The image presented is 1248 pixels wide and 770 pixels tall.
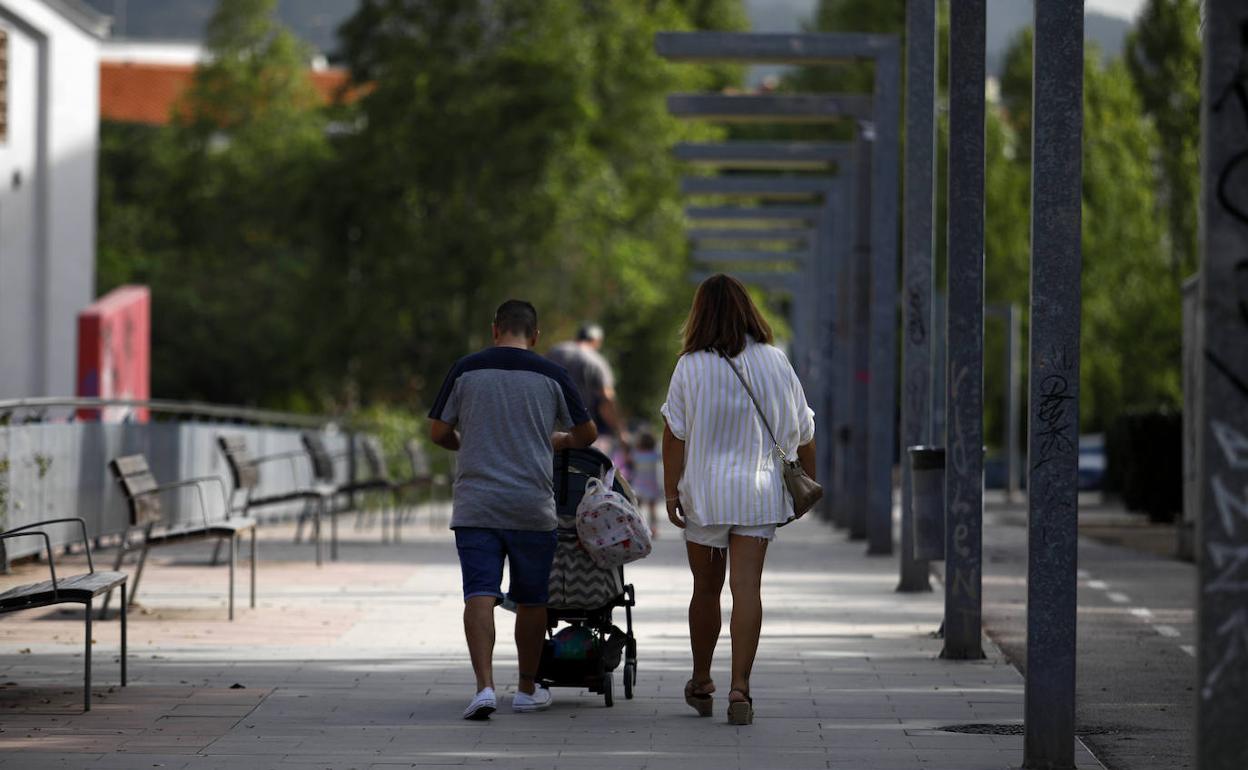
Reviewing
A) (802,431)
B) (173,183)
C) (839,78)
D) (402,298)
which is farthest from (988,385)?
(802,431)

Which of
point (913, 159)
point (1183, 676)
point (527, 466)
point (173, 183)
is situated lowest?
point (1183, 676)

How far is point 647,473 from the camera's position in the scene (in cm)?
2773

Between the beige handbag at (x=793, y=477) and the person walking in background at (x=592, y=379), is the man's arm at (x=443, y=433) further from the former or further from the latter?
the person walking in background at (x=592, y=379)

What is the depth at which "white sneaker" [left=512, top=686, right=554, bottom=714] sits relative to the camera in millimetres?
8695

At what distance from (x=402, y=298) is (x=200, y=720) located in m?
38.5

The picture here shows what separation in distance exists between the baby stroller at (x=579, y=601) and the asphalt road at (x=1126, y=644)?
6.56 ft

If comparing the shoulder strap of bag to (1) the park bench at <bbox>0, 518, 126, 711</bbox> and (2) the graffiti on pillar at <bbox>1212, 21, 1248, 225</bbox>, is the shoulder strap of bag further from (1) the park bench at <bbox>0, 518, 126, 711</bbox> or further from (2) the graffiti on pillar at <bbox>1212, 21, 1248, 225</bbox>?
(2) the graffiti on pillar at <bbox>1212, 21, 1248, 225</bbox>

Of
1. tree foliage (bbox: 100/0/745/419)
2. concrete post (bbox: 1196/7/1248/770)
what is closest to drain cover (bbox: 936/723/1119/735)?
concrete post (bbox: 1196/7/1248/770)

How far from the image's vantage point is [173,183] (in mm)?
74250

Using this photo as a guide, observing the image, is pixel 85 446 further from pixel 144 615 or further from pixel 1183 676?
pixel 1183 676

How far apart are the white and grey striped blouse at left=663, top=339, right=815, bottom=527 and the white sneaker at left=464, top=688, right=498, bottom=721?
3.57ft

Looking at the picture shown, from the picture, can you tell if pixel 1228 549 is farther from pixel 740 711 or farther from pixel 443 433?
pixel 443 433

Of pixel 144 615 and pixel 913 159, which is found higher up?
pixel 913 159

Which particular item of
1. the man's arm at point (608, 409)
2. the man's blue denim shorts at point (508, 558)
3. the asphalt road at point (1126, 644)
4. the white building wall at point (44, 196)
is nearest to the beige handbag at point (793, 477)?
the man's blue denim shorts at point (508, 558)
